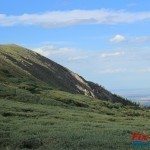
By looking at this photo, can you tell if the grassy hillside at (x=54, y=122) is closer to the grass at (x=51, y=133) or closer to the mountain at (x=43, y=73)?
the grass at (x=51, y=133)

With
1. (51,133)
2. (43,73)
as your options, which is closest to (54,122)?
(51,133)

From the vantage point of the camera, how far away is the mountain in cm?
10075

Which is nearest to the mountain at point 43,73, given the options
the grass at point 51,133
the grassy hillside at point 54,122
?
the grassy hillside at point 54,122

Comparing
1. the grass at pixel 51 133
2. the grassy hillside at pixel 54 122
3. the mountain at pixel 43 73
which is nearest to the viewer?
the grass at pixel 51 133

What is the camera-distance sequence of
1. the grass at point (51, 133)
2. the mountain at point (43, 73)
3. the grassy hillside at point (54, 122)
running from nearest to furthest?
1. the grass at point (51, 133)
2. the grassy hillside at point (54, 122)
3. the mountain at point (43, 73)

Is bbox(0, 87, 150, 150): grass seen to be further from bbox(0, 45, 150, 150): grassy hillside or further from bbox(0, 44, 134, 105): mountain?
bbox(0, 44, 134, 105): mountain

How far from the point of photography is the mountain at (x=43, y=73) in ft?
331

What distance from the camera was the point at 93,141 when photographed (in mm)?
31516

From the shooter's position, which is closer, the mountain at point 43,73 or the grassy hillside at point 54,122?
the grassy hillside at point 54,122

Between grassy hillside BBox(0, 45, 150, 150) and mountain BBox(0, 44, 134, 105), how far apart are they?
0.66m

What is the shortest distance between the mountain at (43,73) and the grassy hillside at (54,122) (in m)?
0.66

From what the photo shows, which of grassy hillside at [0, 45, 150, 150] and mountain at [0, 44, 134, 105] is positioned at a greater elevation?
mountain at [0, 44, 134, 105]

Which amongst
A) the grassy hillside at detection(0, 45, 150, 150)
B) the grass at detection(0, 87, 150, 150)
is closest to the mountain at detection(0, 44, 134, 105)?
the grassy hillside at detection(0, 45, 150, 150)

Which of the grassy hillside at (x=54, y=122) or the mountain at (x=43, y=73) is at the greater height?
the mountain at (x=43, y=73)
